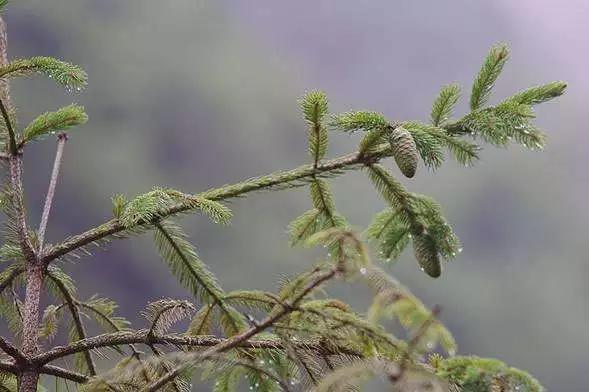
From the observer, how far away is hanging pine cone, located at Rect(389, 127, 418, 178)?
1739 mm

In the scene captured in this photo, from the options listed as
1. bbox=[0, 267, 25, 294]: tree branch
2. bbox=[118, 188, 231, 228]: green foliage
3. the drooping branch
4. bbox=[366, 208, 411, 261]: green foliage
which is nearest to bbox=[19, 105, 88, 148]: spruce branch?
bbox=[118, 188, 231, 228]: green foliage

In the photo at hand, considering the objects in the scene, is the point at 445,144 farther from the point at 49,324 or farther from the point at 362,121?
the point at 49,324


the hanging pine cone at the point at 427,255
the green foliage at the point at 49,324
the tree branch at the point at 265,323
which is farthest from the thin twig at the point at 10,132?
the hanging pine cone at the point at 427,255

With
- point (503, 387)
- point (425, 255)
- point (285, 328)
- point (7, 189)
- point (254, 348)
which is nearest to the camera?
point (503, 387)

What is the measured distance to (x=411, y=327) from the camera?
3.83ft

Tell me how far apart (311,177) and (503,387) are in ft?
3.22

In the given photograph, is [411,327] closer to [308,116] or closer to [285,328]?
[285,328]

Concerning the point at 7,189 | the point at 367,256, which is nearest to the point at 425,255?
the point at 367,256

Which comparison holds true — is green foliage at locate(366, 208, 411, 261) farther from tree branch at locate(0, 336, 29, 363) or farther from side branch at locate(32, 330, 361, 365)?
tree branch at locate(0, 336, 29, 363)

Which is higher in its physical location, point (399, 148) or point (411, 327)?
point (399, 148)

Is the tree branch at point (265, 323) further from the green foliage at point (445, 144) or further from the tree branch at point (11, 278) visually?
the tree branch at point (11, 278)

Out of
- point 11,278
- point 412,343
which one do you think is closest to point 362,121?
point 412,343

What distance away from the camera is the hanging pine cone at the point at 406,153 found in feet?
5.71

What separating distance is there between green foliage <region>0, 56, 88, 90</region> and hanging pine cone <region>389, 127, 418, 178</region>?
944 millimetres
